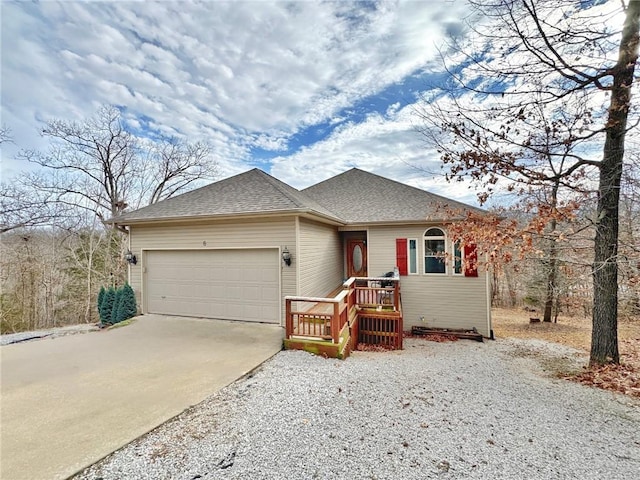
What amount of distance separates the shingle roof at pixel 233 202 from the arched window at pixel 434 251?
154 inches

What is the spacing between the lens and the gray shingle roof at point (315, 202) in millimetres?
7375

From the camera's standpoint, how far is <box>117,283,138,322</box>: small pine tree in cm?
798

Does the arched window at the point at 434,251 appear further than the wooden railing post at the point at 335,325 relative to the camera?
Yes

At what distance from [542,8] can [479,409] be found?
6.51 m

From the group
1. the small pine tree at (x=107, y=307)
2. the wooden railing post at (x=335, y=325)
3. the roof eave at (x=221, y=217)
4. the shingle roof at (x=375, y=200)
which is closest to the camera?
the wooden railing post at (x=335, y=325)

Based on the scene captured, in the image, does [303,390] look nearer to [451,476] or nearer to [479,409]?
[451,476]

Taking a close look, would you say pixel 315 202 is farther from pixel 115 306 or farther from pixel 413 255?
pixel 115 306

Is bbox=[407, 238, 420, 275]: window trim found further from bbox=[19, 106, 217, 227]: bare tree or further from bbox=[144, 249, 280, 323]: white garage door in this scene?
bbox=[19, 106, 217, 227]: bare tree

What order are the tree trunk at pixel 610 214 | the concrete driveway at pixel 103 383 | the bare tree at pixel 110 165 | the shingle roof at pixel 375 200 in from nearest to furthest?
the concrete driveway at pixel 103 383
the tree trunk at pixel 610 214
the shingle roof at pixel 375 200
the bare tree at pixel 110 165

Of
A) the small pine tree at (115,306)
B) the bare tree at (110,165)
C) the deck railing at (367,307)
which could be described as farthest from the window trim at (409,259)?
the bare tree at (110,165)

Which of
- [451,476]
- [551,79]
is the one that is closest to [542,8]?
[551,79]

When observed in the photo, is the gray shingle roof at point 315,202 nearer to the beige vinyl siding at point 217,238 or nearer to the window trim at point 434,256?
the beige vinyl siding at point 217,238

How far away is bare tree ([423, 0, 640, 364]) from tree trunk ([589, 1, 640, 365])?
0.01m

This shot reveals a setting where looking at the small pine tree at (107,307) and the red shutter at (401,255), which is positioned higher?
the red shutter at (401,255)
